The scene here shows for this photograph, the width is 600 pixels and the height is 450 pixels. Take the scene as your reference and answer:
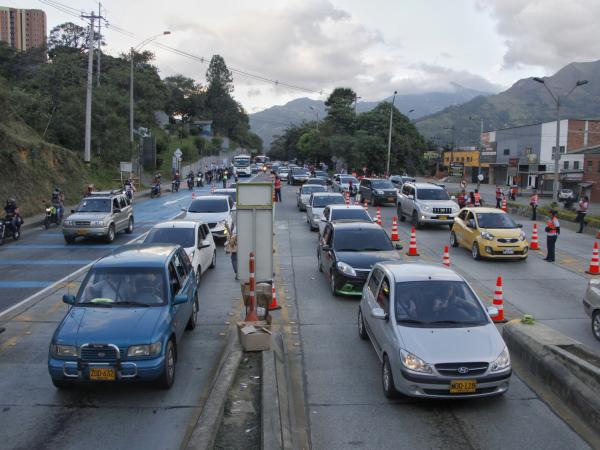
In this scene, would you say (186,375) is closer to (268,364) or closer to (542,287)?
(268,364)

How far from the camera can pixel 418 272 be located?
9234mm

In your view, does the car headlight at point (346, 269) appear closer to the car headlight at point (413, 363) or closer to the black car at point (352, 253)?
the black car at point (352, 253)

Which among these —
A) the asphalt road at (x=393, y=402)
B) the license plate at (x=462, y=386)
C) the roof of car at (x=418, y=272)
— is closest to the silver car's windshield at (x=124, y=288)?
the asphalt road at (x=393, y=402)

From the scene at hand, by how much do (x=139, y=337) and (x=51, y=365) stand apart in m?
1.15

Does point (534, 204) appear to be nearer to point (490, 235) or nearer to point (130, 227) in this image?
point (490, 235)

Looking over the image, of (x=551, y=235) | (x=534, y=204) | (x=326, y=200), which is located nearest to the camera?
(x=551, y=235)

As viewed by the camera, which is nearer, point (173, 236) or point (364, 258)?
point (364, 258)

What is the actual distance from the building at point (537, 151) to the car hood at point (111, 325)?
6477cm

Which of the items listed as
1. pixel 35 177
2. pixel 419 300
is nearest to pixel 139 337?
pixel 419 300

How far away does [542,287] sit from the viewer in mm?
14969

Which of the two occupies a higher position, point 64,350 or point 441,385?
point 64,350

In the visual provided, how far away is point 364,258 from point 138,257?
545cm

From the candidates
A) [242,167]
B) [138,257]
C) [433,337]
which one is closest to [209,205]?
[138,257]

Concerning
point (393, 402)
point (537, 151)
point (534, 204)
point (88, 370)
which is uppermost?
point (537, 151)
